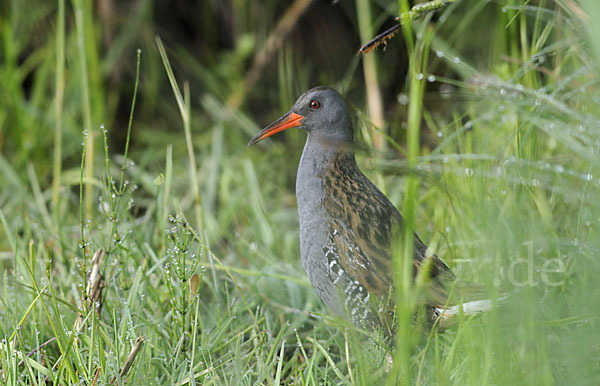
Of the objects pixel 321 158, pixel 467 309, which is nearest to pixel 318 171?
pixel 321 158

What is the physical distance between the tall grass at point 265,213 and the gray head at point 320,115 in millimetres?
116

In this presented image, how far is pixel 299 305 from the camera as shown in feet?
8.87

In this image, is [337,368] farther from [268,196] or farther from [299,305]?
[268,196]

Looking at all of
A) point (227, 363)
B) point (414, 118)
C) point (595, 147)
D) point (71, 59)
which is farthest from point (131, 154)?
point (414, 118)

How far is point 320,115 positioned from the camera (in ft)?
8.11

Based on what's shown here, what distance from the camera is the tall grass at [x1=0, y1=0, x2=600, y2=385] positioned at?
5.83ft

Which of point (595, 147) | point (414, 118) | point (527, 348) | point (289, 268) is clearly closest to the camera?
point (414, 118)

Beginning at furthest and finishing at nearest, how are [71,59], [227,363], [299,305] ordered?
[71,59]
[299,305]
[227,363]

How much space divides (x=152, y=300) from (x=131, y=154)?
7.49 ft

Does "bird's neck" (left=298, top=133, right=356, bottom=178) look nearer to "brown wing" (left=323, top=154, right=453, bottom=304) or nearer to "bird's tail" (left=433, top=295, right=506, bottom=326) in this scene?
"brown wing" (left=323, top=154, right=453, bottom=304)

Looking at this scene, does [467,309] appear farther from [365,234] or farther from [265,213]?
[265,213]

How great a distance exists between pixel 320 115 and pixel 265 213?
96cm

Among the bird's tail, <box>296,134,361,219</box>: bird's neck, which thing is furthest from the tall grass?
<box>296,134,361,219</box>: bird's neck

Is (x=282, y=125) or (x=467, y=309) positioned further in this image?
(x=282, y=125)
